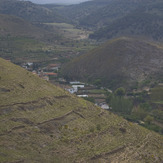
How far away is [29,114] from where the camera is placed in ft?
117

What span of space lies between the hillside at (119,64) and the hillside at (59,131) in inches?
1504

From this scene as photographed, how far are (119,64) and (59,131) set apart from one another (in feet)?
175

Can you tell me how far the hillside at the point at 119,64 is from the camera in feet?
265

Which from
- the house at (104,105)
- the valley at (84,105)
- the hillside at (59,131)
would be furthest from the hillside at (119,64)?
the hillside at (59,131)

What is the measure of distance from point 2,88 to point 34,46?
86494 mm

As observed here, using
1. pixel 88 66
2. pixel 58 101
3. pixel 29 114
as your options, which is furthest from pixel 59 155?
pixel 88 66

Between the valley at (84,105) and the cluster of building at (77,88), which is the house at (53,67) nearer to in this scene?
the valley at (84,105)

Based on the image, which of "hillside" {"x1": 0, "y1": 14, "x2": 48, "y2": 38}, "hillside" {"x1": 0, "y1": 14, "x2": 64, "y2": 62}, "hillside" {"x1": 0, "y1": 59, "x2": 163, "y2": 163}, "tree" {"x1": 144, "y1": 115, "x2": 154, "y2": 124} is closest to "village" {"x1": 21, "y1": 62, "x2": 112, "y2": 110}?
"tree" {"x1": 144, "y1": 115, "x2": 154, "y2": 124}

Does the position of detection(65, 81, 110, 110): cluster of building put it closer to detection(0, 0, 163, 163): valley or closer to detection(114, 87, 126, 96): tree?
detection(0, 0, 163, 163): valley

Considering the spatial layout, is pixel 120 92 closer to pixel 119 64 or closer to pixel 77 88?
pixel 77 88

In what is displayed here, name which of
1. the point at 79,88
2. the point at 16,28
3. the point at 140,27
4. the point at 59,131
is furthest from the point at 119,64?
the point at 140,27

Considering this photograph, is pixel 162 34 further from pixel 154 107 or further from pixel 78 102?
pixel 78 102

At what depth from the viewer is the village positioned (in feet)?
215

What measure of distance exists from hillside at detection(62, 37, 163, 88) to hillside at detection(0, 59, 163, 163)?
38196mm
